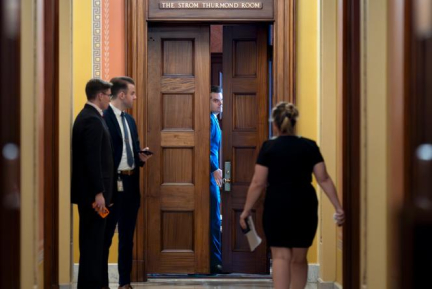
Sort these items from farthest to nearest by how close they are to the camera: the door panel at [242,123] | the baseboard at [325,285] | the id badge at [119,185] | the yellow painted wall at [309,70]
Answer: the door panel at [242,123] → the yellow painted wall at [309,70] → the baseboard at [325,285] → the id badge at [119,185]

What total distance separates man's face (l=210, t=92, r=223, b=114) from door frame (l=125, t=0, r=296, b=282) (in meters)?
0.86

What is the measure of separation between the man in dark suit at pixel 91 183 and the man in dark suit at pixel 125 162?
55 cm

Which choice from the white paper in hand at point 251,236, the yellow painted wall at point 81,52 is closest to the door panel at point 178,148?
the yellow painted wall at point 81,52

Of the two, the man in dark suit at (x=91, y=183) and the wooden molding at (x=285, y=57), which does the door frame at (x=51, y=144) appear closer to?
the man in dark suit at (x=91, y=183)

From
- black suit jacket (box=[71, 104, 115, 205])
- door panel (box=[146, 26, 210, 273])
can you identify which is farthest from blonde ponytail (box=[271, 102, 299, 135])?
door panel (box=[146, 26, 210, 273])

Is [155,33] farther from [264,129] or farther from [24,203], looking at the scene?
[24,203]

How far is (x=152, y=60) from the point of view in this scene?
310 inches

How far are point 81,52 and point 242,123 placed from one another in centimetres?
179

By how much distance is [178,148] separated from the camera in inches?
310

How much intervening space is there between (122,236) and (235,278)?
167 cm

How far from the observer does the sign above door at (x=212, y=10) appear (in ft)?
25.1

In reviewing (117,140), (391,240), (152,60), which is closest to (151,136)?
(152,60)

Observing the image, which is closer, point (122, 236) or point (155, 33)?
point (122, 236)

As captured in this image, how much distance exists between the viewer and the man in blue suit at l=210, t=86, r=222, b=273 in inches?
319
